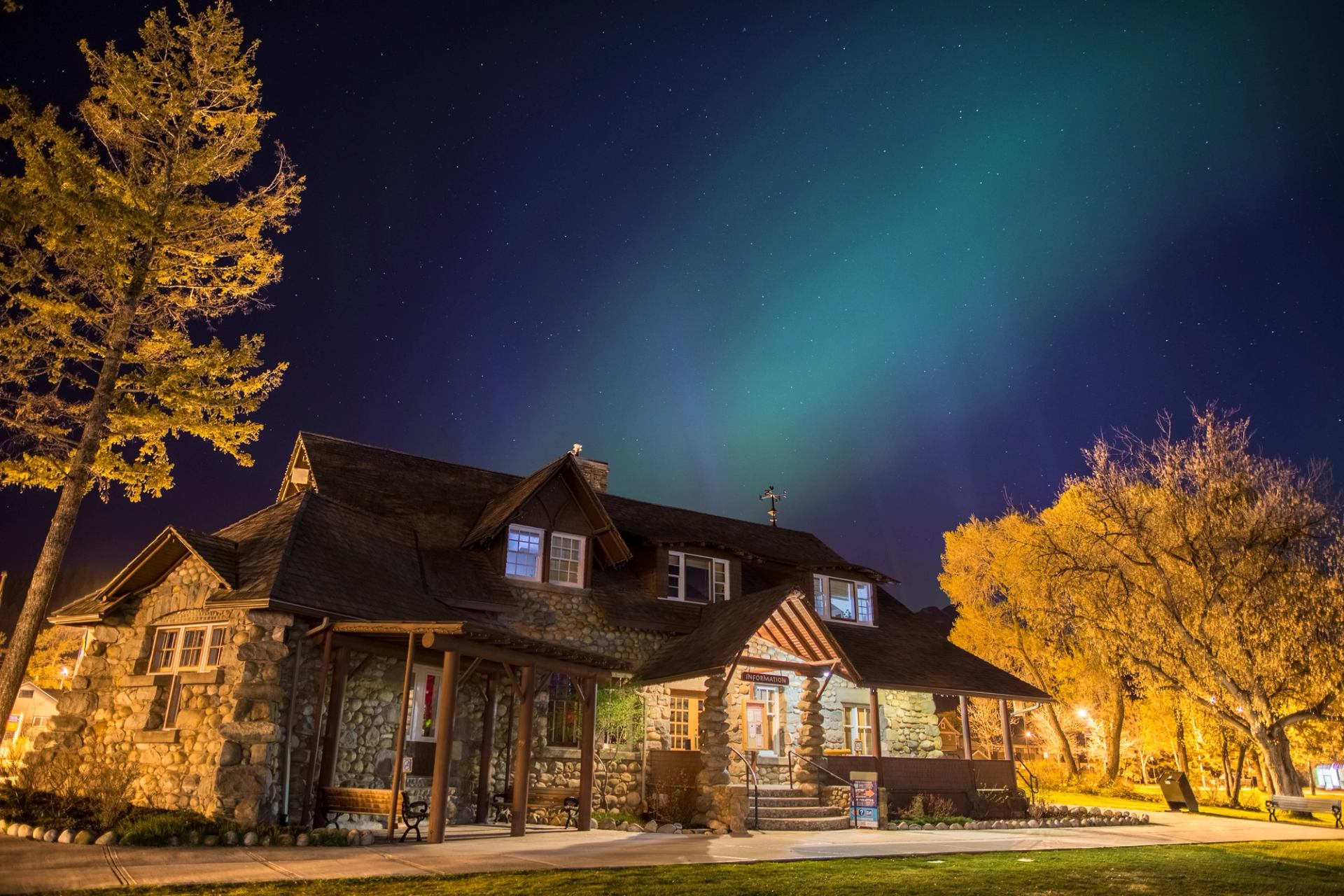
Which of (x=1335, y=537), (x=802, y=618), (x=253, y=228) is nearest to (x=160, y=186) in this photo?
(x=253, y=228)

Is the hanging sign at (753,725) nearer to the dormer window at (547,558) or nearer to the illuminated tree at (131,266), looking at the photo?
the dormer window at (547,558)

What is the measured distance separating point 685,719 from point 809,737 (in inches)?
121

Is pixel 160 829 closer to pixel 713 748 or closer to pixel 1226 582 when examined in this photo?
pixel 713 748

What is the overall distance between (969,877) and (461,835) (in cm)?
811

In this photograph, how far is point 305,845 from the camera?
11555 millimetres

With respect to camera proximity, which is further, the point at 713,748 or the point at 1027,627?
the point at 1027,627

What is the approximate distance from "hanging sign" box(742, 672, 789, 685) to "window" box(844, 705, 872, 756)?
410cm

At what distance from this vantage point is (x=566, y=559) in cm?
2125

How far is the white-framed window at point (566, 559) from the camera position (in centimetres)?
2100

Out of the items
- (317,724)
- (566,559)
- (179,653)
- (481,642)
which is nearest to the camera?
(481,642)

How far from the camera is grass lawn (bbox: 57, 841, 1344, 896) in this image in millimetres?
8391

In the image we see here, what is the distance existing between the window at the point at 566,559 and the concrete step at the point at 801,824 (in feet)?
23.0

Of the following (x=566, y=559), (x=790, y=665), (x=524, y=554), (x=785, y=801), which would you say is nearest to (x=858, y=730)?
(x=790, y=665)

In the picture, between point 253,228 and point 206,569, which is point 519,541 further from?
point 253,228
